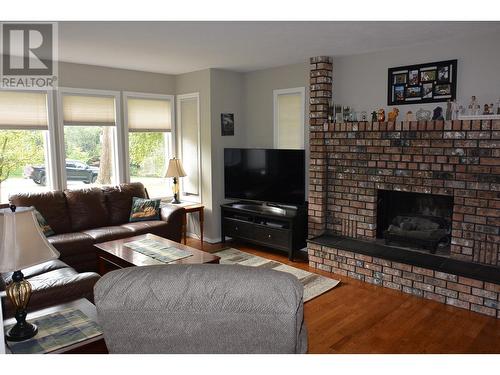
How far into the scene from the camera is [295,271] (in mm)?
4535

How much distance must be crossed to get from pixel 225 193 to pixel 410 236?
100 inches

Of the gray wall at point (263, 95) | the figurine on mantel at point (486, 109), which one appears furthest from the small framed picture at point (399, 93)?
the gray wall at point (263, 95)

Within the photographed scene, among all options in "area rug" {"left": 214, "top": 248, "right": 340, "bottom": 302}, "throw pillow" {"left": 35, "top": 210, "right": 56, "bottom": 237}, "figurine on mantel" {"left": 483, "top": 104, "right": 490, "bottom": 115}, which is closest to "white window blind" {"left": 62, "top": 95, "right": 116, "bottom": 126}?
"throw pillow" {"left": 35, "top": 210, "right": 56, "bottom": 237}

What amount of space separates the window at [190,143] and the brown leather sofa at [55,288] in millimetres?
2873

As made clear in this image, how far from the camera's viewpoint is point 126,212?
516 centimetres

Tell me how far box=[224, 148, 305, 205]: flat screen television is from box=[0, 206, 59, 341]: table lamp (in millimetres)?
3334

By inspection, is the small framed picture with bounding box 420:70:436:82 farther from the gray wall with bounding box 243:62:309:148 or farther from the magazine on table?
the magazine on table

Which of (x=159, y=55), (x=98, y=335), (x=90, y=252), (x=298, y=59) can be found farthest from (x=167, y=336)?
(x=298, y=59)

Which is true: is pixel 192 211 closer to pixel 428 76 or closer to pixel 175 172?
pixel 175 172

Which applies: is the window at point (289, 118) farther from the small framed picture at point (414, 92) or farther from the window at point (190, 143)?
the small framed picture at point (414, 92)

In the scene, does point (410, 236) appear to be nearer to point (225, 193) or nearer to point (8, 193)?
point (225, 193)

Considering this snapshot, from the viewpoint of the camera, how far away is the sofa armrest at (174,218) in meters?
5.03

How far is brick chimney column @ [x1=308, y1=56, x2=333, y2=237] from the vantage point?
15.4ft
